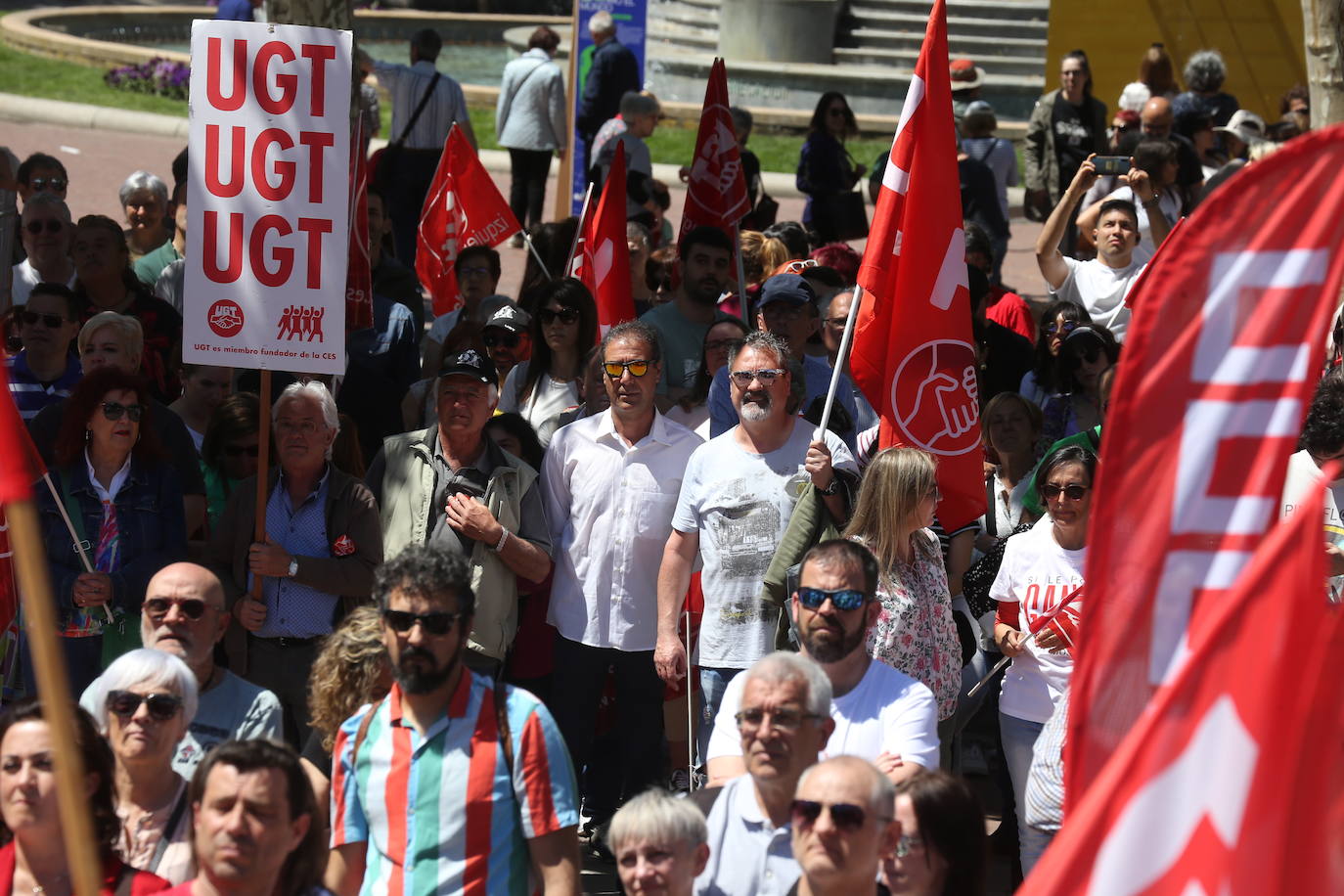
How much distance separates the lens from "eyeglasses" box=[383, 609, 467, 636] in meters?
4.53

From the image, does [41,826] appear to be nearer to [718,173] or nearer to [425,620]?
[425,620]

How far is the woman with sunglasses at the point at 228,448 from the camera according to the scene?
682cm

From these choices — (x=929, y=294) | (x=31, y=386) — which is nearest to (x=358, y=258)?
(x=31, y=386)

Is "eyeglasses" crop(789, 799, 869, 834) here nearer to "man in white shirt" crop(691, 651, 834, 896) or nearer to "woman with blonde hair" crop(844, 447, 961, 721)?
"man in white shirt" crop(691, 651, 834, 896)

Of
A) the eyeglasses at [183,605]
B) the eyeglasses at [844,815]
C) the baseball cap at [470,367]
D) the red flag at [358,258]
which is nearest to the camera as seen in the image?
the eyeglasses at [844,815]

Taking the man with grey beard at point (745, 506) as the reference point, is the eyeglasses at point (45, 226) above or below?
above

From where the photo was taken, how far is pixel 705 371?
7.91 metres

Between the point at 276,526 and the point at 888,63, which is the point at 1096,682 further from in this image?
the point at 888,63

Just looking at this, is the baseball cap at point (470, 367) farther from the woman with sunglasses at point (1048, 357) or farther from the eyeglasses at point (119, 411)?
the woman with sunglasses at point (1048, 357)

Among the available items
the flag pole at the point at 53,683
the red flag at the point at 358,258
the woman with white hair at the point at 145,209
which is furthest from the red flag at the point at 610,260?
the flag pole at the point at 53,683

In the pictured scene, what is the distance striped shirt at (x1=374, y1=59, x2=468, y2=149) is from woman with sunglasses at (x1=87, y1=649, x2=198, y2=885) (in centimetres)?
898

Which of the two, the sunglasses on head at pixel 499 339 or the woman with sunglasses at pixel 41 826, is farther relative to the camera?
the sunglasses on head at pixel 499 339

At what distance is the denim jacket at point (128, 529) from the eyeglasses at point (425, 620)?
1.85 metres

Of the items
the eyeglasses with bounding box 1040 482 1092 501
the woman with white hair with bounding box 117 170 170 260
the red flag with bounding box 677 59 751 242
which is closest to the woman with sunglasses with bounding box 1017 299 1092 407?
the red flag with bounding box 677 59 751 242
